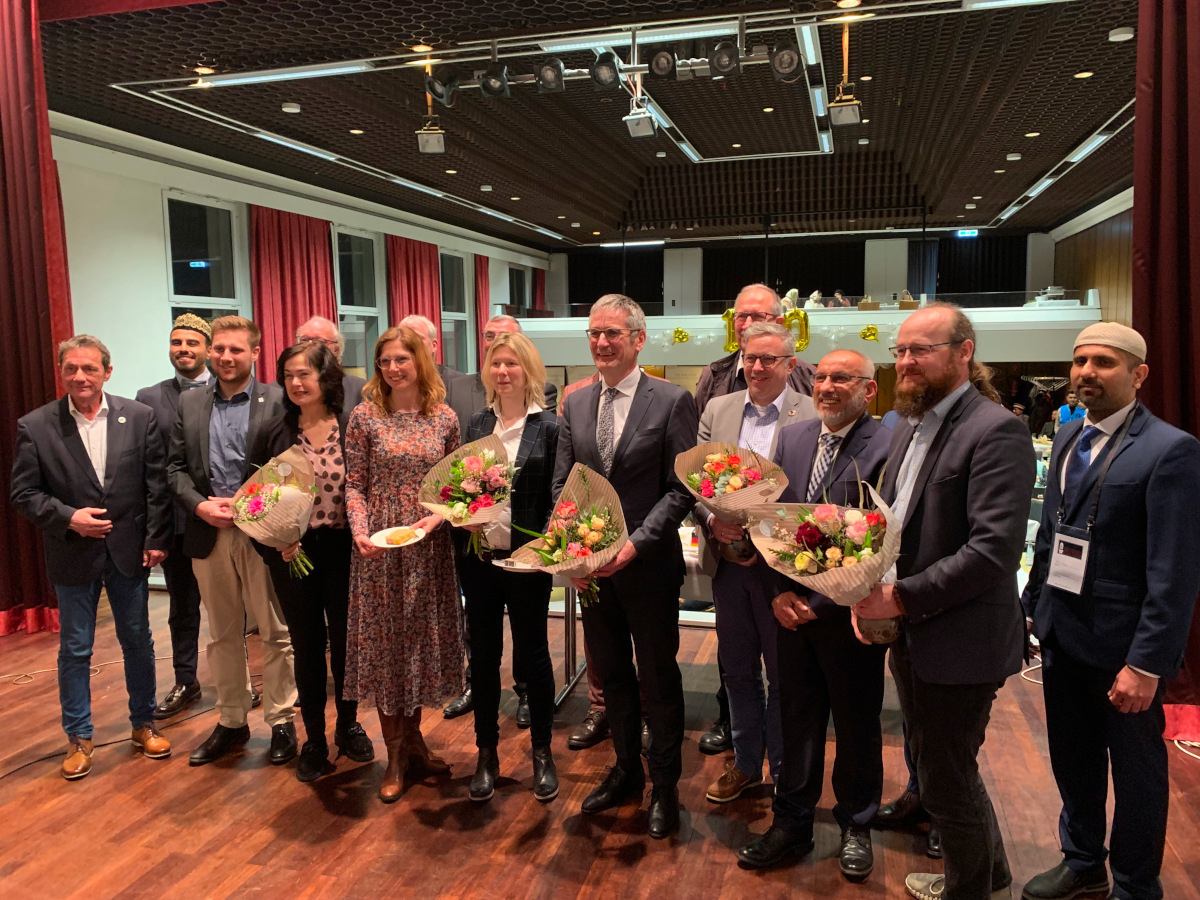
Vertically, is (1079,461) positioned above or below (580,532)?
above

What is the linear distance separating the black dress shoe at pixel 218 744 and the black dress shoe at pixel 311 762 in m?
0.40

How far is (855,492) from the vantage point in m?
2.32

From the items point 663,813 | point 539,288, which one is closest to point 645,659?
point 663,813

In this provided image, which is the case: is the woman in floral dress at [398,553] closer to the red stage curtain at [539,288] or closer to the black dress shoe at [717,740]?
the black dress shoe at [717,740]

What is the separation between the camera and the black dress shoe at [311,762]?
10.2 ft

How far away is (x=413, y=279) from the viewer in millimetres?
13688

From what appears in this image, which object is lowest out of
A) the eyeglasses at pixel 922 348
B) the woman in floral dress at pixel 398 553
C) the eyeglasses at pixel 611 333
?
the woman in floral dress at pixel 398 553

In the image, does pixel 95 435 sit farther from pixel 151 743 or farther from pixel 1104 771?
pixel 1104 771

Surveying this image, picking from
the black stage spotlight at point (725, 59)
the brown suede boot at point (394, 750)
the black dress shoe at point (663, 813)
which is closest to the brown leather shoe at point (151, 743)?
the brown suede boot at point (394, 750)

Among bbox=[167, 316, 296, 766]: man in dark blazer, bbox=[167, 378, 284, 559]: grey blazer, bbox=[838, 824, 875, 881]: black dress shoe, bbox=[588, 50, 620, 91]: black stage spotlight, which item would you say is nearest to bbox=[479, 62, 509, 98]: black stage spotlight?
bbox=[588, 50, 620, 91]: black stage spotlight

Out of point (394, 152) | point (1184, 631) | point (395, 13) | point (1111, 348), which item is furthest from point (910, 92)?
point (1184, 631)

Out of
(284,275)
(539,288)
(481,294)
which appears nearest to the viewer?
(284,275)

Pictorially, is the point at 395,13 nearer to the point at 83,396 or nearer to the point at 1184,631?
the point at 83,396

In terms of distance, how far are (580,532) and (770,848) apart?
1133mm
